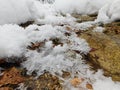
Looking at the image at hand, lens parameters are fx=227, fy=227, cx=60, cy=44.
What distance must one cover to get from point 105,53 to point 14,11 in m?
3.15

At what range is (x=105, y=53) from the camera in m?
4.55

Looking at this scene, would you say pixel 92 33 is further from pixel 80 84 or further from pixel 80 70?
pixel 80 84

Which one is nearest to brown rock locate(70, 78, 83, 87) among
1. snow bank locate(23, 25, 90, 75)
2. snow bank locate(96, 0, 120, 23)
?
snow bank locate(23, 25, 90, 75)

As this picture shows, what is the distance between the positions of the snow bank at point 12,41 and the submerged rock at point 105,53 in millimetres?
1391

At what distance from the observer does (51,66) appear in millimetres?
4148

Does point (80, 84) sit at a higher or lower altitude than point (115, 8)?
lower

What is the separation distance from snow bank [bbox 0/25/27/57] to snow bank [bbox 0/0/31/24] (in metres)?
1.03

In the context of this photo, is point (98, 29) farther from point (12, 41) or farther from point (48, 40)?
point (12, 41)

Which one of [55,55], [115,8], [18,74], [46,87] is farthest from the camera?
[115,8]

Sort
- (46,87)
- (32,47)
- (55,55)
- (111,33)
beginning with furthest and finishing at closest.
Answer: (111,33) → (32,47) → (55,55) → (46,87)

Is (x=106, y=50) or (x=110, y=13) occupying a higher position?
(x=110, y=13)

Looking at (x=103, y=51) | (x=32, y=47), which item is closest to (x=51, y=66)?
(x=32, y=47)

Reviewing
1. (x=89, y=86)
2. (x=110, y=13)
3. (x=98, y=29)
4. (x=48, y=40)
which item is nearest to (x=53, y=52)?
(x=48, y=40)

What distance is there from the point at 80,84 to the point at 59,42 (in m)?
1.47
